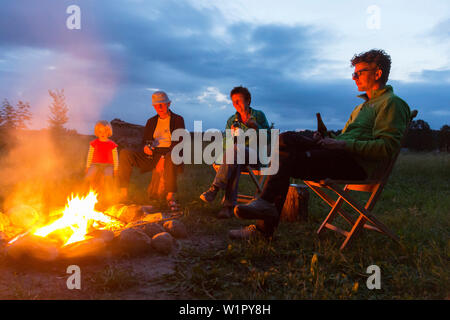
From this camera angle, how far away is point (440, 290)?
94.9 inches

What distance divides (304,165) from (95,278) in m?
1.99

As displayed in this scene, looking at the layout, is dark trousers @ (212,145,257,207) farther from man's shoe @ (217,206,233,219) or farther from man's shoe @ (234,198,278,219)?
man's shoe @ (234,198,278,219)

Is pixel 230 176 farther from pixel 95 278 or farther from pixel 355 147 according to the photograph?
pixel 95 278

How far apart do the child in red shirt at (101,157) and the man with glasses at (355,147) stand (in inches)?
114

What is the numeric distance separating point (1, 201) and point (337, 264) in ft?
15.9

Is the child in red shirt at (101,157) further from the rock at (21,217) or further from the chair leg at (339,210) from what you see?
the chair leg at (339,210)

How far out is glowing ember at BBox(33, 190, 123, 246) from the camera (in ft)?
10.4

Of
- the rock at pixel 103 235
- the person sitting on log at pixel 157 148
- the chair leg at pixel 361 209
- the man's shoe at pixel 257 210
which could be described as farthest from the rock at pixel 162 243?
the person sitting on log at pixel 157 148

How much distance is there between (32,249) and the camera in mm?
2738

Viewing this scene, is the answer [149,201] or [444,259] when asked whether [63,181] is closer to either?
[149,201]

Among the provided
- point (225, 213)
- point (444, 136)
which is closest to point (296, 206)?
point (225, 213)

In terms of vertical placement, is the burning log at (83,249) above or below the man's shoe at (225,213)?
below

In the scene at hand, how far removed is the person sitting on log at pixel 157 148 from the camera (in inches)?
215
